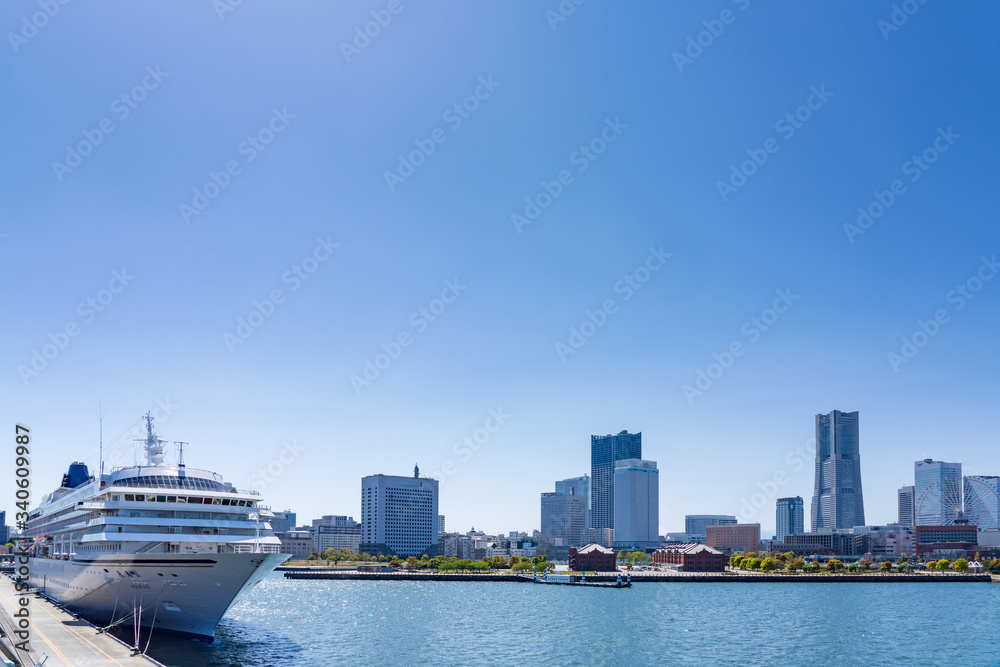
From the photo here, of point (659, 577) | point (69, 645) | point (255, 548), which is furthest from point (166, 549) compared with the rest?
point (659, 577)

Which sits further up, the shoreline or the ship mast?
the ship mast

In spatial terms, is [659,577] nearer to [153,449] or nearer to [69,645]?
[153,449]

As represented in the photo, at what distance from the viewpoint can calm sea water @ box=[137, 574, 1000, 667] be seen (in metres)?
57.0

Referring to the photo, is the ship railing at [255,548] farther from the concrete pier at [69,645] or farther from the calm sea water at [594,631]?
the concrete pier at [69,645]

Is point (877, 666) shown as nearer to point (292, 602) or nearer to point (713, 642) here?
point (713, 642)

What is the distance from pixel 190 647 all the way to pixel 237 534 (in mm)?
8454

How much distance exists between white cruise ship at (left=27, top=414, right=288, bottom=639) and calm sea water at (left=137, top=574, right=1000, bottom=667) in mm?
3166

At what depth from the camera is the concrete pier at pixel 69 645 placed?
39844 mm

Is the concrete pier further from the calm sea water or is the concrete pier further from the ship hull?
the calm sea water

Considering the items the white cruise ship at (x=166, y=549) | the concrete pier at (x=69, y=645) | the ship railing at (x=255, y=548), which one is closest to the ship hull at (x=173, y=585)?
the white cruise ship at (x=166, y=549)

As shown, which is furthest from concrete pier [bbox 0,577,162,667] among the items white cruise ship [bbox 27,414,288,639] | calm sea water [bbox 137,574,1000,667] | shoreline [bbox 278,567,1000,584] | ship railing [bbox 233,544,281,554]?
shoreline [bbox 278,567,1000,584]

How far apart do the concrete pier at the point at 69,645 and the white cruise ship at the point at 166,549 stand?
273 centimetres

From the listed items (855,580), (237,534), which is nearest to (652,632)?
(237,534)

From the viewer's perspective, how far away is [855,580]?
18475cm
